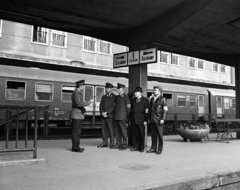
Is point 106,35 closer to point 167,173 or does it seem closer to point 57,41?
point 167,173

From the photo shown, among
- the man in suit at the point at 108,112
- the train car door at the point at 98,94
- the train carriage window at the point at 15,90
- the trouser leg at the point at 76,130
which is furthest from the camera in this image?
the train car door at the point at 98,94

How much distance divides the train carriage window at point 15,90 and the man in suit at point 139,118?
29.1 feet

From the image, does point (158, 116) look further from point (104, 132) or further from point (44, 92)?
point (44, 92)

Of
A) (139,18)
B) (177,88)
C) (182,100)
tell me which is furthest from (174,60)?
(139,18)

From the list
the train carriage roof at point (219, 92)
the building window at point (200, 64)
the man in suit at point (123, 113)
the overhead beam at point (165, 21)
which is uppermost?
the building window at point (200, 64)

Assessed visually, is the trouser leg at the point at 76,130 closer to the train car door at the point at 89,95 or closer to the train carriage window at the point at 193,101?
the train car door at the point at 89,95

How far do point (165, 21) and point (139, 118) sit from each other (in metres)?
3.04

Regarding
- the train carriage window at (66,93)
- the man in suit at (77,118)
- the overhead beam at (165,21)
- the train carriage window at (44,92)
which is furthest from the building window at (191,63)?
the man in suit at (77,118)

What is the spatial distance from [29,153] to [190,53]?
838cm

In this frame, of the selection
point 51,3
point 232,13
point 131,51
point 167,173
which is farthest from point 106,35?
point 167,173

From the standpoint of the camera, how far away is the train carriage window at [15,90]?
1484 cm

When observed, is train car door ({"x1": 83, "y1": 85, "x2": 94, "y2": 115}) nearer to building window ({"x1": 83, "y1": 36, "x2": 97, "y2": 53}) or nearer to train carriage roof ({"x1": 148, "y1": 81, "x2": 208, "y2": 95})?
train carriage roof ({"x1": 148, "y1": 81, "x2": 208, "y2": 95})

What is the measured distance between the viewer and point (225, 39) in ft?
35.3

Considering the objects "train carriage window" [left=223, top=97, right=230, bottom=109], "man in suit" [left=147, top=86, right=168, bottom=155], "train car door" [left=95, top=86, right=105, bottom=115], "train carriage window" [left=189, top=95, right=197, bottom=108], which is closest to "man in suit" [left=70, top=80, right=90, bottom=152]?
"man in suit" [left=147, top=86, right=168, bottom=155]
